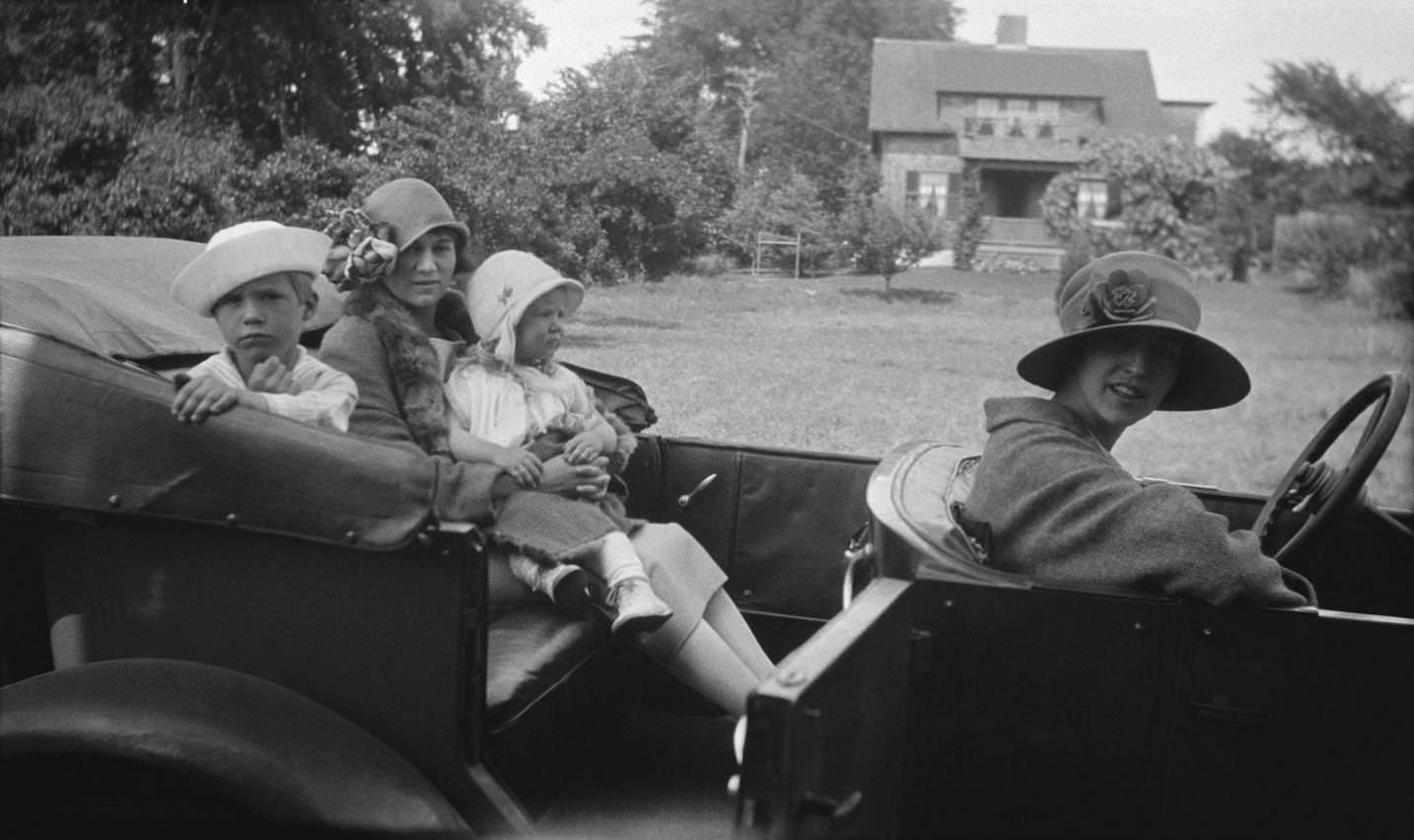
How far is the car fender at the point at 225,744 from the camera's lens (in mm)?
Result: 1855

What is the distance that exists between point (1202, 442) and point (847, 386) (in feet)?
9.27

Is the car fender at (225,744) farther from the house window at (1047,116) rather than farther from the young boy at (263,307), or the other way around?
the house window at (1047,116)

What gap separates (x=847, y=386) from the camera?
10.5 meters

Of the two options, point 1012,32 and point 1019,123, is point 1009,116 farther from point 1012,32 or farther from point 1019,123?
point 1012,32

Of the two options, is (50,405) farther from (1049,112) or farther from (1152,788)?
(1049,112)

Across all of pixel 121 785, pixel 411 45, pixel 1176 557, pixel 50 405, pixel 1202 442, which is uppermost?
pixel 411 45

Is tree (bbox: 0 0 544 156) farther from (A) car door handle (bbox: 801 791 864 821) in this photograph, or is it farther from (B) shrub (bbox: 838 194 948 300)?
(A) car door handle (bbox: 801 791 864 821)

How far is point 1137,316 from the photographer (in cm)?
228

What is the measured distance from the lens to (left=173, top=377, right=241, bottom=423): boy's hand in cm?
197

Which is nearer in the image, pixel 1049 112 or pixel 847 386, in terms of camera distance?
pixel 847 386

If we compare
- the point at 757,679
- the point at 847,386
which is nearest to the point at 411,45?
the point at 847,386

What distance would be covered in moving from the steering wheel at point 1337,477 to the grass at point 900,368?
5.89m

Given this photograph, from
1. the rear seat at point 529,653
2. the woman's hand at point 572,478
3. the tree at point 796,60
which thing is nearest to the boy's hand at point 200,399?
the rear seat at point 529,653

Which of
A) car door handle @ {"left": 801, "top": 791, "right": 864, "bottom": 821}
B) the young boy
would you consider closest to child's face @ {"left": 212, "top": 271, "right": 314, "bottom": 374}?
the young boy
